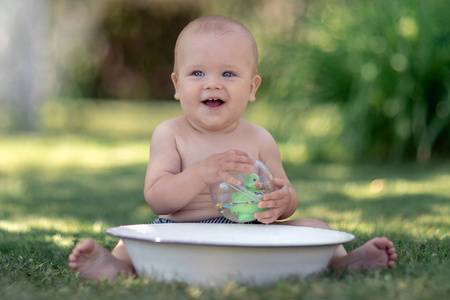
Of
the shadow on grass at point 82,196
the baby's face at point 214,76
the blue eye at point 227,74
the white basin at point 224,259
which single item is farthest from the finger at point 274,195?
the shadow on grass at point 82,196

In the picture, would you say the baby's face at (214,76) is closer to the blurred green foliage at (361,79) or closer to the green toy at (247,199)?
the green toy at (247,199)

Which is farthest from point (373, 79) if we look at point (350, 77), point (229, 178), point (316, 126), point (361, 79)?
point (229, 178)

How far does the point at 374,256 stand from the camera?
6.48 ft

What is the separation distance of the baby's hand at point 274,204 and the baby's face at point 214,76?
1.24 feet

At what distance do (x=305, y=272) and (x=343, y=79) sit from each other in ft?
13.8

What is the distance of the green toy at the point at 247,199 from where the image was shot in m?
2.10

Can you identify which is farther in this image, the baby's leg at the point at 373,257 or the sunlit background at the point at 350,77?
the sunlit background at the point at 350,77

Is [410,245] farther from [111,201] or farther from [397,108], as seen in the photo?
[397,108]

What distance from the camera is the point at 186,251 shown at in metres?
1.78

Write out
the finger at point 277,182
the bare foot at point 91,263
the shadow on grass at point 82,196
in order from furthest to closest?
1. the shadow on grass at point 82,196
2. the finger at point 277,182
3. the bare foot at point 91,263

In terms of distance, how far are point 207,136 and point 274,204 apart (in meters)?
0.45

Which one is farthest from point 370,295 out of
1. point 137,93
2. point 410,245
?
point 137,93

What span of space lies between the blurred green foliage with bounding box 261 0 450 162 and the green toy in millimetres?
3483

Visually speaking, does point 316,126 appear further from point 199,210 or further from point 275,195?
point 275,195
